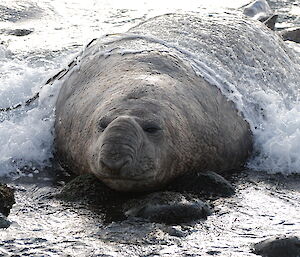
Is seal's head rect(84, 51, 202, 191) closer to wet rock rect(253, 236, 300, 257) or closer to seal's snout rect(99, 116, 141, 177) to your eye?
seal's snout rect(99, 116, 141, 177)

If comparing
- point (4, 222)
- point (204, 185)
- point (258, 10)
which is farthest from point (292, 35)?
point (4, 222)

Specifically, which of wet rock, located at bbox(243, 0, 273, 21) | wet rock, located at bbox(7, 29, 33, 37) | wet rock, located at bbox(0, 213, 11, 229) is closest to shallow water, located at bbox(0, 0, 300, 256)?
wet rock, located at bbox(0, 213, 11, 229)

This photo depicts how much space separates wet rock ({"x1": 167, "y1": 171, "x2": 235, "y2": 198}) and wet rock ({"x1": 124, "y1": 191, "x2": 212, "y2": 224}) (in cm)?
39

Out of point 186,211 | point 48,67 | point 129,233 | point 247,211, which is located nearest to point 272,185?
point 247,211

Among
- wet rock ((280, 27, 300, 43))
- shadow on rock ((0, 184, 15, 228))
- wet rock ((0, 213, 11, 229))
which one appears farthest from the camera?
wet rock ((280, 27, 300, 43))

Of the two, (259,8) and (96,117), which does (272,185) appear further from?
(259,8)

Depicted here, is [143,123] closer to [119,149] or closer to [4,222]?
[119,149]

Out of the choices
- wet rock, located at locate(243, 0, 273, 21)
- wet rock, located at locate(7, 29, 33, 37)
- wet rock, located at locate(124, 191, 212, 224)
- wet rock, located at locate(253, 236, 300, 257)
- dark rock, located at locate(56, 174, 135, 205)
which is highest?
wet rock, located at locate(253, 236, 300, 257)

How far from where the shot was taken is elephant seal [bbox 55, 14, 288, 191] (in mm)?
6148

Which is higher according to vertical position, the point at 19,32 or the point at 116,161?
the point at 116,161

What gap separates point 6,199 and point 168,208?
1141 mm

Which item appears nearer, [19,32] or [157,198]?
[157,198]

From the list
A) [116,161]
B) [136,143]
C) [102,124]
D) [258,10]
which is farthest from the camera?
[258,10]

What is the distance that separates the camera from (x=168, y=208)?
5.98m
